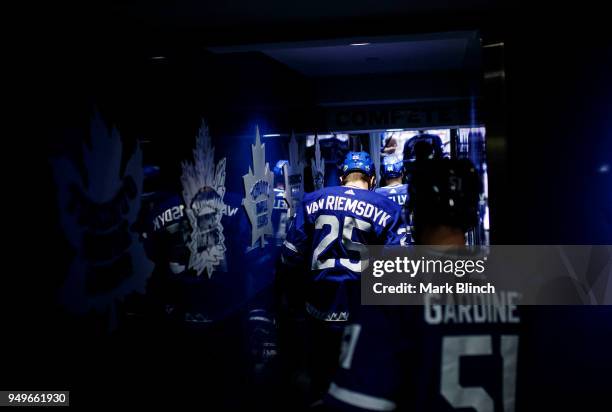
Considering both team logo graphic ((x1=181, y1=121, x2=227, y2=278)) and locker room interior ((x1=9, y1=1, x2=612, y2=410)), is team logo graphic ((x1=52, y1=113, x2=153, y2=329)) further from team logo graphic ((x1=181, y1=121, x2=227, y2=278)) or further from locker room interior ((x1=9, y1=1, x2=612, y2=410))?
team logo graphic ((x1=181, y1=121, x2=227, y2=278))

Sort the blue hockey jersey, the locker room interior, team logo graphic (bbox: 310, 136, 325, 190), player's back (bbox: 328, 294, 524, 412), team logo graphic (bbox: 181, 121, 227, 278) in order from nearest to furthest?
1. player's back (bbox: 328, 294, 524, 412)
2. the locker room interior
3. team logo graphic (bbox: 181, 121, 227, 278)
4. the blue hockey jersey
5. team logo graphic (bbox: 310, 136, 325, 190)

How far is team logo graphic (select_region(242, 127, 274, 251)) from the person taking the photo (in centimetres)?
491

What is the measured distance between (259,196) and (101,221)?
2.69 m

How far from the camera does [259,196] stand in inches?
205

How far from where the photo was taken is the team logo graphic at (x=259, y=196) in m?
4.91

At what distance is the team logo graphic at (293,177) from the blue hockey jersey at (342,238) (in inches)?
77.1

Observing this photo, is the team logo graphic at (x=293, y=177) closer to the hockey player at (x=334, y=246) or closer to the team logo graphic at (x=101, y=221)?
the hockey player at (x=334, y=246)

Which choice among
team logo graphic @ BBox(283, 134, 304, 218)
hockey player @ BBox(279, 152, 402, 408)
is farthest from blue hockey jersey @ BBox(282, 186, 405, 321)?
team logo graphic @ BBox(283, 134, 304, 218)

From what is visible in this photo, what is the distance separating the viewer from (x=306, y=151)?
7.52 m

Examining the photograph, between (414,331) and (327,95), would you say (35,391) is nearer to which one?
(414,331)

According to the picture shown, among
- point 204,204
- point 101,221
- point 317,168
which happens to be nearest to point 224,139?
point 204,204

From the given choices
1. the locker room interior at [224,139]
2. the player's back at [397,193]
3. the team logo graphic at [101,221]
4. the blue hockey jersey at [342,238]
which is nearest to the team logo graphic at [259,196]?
the locker room interior at [224,139]

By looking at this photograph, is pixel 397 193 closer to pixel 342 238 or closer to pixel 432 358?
pixel 342 238

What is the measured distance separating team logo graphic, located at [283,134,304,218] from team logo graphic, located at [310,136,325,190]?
0.63 m
